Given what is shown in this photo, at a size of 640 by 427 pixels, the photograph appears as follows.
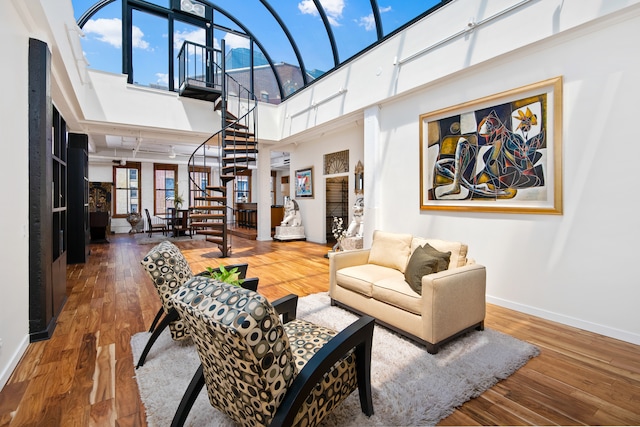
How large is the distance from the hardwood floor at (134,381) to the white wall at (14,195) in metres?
0.27

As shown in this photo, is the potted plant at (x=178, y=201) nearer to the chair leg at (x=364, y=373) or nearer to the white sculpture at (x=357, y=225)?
the white sculpture at (x=357, y=225)

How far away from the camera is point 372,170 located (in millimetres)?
5219

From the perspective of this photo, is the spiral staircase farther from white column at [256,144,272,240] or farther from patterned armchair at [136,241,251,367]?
patterned armchair at [136,241,251,367]

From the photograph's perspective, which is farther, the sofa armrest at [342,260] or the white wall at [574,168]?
the sofa armrest at [342,260]

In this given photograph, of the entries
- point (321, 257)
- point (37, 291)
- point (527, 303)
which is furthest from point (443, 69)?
point (37, 291)

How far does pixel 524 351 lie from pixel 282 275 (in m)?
3.40

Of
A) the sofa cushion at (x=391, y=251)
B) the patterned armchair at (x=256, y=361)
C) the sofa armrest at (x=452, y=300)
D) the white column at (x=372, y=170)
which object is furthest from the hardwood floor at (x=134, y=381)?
the white column at (x=372, y=170)

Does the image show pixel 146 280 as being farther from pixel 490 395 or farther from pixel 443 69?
pixel 443 69

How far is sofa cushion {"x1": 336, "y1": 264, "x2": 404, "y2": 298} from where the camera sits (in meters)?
2.98

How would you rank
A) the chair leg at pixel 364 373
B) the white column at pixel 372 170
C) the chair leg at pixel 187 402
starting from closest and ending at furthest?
the chair leg at pixel 187 402 < the chair leg at pixel 364 373 < the white column at pixel 372 170

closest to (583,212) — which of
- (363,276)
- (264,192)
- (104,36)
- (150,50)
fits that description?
(363,276)

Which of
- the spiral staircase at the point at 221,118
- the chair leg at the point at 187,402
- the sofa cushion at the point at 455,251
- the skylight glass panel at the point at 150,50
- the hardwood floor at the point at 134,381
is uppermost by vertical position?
the skylight glass panel at the point at 150,50

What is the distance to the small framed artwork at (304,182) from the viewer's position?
868 cm

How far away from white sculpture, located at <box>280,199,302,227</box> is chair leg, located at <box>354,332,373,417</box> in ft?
23.9
